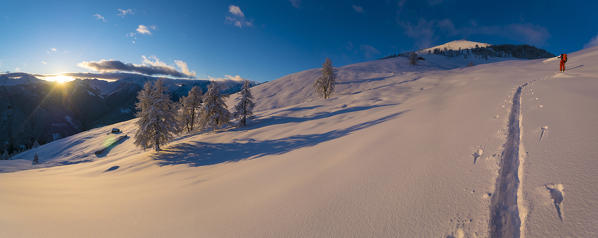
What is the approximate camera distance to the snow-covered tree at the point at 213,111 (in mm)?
21469

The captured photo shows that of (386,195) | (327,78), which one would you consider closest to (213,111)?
(327,78)

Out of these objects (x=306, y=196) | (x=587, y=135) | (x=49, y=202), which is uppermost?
(x=587, y=135)

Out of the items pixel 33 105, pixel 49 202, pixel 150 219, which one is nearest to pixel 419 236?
pixel 150 219

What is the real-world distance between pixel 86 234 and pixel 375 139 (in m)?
6.83

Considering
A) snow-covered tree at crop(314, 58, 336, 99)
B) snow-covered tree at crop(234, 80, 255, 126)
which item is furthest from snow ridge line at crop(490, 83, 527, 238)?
snow-covered tree at crop(314, 58, 336, 99)

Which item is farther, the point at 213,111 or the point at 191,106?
the point at 191,106

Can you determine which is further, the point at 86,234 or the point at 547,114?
the point at 547,114

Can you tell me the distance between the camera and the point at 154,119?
1492 cm

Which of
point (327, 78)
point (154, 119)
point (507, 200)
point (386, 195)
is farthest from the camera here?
point (327, 78)

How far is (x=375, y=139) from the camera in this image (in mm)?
6316

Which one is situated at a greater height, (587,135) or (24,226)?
(587,135)

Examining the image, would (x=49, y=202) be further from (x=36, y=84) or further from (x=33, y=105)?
(x=36, y=84)

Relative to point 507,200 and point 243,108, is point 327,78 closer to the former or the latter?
point 243,108

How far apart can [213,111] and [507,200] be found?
22895 millimetres
